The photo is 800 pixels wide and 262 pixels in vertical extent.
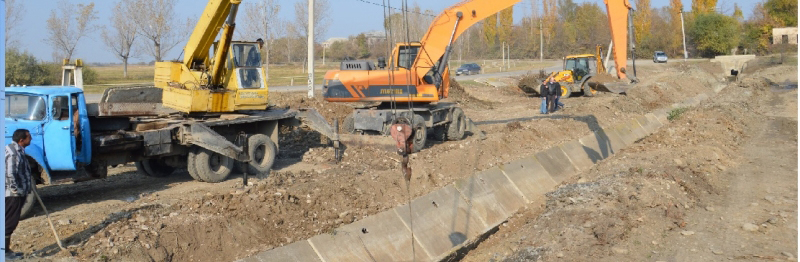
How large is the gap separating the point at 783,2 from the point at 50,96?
213 ft

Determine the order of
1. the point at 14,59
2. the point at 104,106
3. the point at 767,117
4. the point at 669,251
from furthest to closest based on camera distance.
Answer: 1. the point at 14,59
2. the point at 767,117
3. the point at 104,106
4. the point at 669,251

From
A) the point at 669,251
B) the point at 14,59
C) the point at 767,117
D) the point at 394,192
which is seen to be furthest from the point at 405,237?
the point at 14,59

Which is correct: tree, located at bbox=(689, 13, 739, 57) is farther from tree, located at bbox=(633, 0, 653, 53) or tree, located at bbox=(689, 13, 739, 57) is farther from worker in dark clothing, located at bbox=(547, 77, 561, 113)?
worker in dark clothing, located at bbox=(547, 77, 561, 113)

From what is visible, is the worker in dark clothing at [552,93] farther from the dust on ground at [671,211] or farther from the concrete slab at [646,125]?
the dust on ground at [671,211]

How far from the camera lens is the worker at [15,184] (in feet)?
27.3

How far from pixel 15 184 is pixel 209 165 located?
5033 millimetres

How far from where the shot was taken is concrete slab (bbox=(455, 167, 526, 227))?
13680 millimetres

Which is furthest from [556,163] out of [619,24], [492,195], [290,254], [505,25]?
[505,25]

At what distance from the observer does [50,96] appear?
10.7m

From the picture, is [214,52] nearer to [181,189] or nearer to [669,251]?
[181,189]

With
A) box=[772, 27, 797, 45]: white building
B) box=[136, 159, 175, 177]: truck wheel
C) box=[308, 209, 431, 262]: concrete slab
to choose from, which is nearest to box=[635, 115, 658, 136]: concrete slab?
box=[308, 209, 431, 262]: concrete slab

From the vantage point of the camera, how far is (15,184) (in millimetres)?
8414

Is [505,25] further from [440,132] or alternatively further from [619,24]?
[619,24]

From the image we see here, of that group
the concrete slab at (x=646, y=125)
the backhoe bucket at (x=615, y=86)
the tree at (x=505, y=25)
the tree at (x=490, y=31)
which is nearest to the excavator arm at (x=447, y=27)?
the backhoe bucket at (x=615, y=86)
